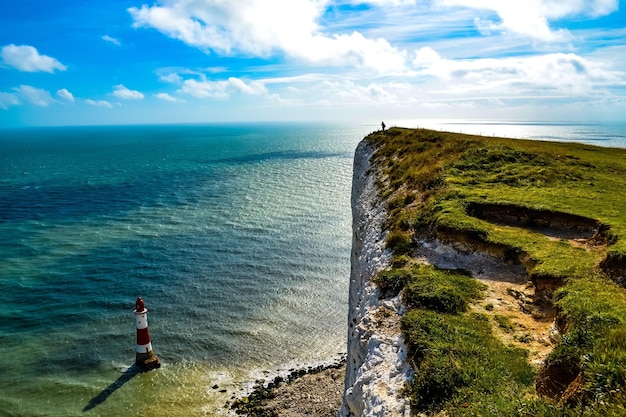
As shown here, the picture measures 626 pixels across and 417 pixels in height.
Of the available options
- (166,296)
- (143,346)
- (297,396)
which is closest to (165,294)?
(166,296)

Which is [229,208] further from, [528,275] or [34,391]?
[528,275]

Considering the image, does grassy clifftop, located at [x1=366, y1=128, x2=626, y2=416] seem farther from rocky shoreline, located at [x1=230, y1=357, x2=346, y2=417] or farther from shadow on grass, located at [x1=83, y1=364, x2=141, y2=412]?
shadow on grass, located at [x1=83, y1=364, x2=141, y2=412]

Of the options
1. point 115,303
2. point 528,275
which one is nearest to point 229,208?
point 115,303

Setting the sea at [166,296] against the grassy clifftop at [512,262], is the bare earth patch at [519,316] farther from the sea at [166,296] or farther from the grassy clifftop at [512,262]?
the sea at [166,296]

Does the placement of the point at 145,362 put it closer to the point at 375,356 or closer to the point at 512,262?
the point at 375,356

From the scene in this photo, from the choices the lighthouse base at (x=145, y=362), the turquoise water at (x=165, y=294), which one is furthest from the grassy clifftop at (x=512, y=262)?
the lighthouse base at (x=145, y=362)

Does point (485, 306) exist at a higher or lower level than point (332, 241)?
higher
